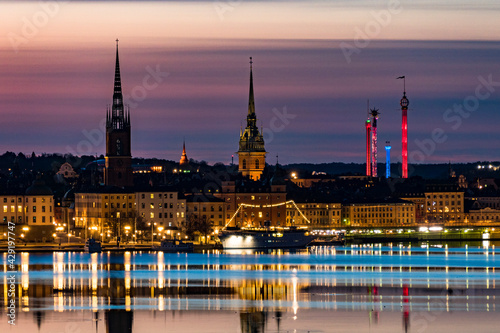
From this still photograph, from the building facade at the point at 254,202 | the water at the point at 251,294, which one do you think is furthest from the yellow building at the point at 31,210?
the building facade at the point at 254,202

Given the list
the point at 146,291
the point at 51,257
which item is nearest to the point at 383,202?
the point at 51,257

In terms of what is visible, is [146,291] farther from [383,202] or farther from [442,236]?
[383,202]

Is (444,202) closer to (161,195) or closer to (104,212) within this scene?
(161,195)

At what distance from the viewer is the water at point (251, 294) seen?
157 ft

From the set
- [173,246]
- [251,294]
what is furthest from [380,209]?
[251,294]

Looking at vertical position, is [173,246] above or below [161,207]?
below

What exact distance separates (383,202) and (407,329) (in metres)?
94.5

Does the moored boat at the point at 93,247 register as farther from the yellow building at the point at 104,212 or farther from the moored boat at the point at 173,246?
the yellow building at the point at 104,212

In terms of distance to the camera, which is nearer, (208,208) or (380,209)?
(208,208)

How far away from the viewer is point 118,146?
120 meters

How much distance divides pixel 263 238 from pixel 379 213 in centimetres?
3849

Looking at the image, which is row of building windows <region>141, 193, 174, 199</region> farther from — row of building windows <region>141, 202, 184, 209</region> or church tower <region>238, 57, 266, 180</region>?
church tower <region>238, 57, 266, 180</region>

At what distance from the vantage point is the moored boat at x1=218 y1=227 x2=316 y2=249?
10175 cm

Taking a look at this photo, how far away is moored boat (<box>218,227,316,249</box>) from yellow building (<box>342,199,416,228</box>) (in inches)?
Result: 1189
